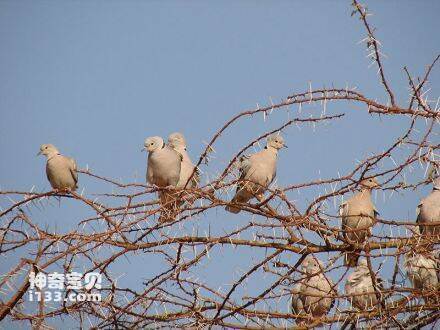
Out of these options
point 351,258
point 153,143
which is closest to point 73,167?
point 153,143

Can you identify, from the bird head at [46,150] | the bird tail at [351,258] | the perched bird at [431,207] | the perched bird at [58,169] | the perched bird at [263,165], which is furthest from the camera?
the bird head at [46,150]

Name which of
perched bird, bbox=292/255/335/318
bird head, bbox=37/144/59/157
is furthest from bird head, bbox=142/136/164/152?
bird head, bbox=37/144/59/157

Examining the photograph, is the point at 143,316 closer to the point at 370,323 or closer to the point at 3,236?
the point at 3,236

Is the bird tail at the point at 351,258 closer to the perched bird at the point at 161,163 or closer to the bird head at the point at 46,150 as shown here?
the perched bird at the point at 161,163

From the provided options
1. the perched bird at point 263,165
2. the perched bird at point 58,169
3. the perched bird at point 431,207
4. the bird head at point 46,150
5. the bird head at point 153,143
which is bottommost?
the perched bird at point 431,207

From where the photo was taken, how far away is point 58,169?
7617 mm

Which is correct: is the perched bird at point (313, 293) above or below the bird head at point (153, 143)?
below

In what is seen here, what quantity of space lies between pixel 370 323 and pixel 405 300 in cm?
21

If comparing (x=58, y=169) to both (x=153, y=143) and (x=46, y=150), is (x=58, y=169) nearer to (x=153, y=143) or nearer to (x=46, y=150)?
(x=46, y=150)

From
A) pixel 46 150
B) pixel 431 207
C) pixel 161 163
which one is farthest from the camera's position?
pixel 46 150

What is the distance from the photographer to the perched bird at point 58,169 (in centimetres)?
762

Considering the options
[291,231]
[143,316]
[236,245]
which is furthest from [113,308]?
[291,231]

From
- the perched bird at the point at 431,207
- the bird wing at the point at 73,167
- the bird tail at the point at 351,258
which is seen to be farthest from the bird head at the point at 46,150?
the bird tail at the point at 351,258

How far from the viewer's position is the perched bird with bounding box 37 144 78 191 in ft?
25.0
